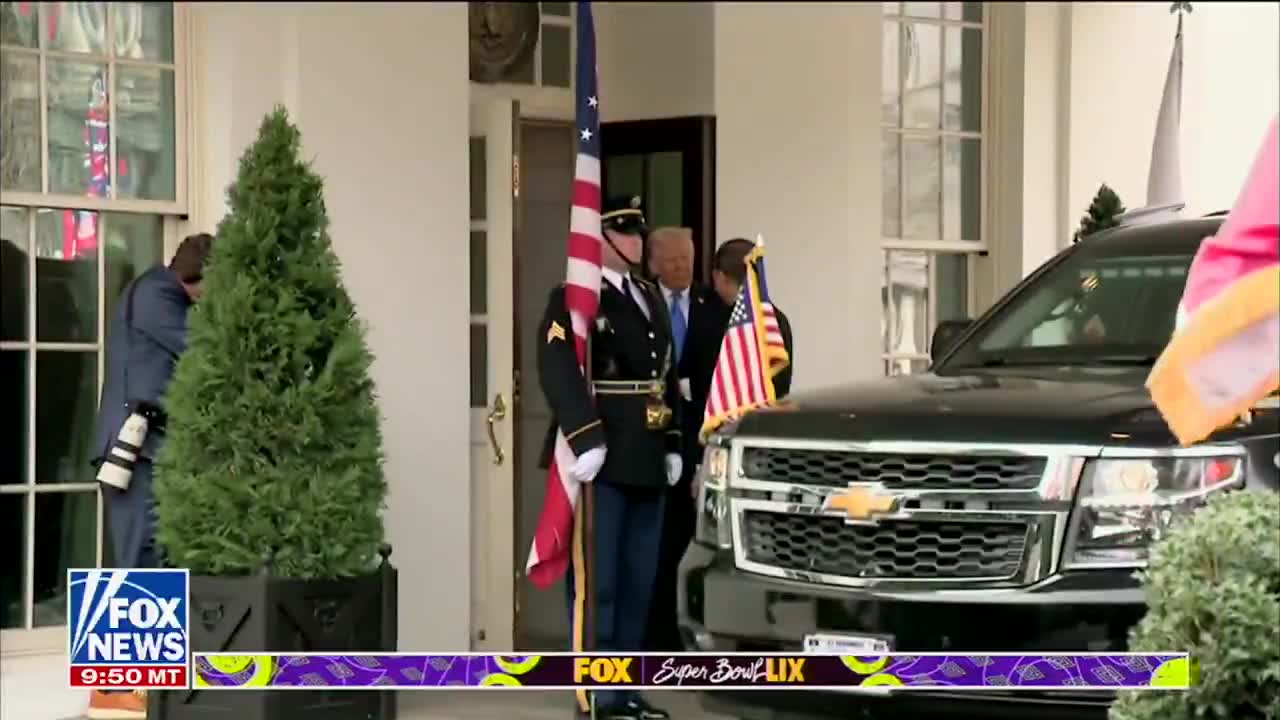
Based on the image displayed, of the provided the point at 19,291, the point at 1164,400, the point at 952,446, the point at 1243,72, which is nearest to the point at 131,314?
the point at 19,291

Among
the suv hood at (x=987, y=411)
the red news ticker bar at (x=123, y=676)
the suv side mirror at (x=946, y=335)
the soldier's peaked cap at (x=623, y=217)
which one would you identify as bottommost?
the red news ticker bar at (x=123, y=676)

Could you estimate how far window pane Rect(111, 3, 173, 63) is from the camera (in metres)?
8.62

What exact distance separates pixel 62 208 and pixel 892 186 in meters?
4.88

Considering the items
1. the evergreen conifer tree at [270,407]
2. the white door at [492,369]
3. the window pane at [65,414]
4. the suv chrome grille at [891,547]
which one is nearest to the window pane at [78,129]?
the window pane at [65,414]

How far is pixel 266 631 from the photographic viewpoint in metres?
6.93

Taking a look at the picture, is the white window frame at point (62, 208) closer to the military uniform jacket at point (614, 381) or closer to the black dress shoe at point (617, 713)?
the military uniform jacket at point (614, 381)

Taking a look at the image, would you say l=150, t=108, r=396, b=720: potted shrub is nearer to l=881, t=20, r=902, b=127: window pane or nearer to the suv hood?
the suv hood

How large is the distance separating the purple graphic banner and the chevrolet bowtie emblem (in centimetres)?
42

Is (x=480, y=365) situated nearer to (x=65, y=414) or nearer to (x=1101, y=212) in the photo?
(x=65, y=414)

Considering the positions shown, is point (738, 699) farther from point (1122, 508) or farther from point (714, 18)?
point (714, 18)

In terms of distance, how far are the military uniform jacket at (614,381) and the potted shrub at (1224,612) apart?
406 cm

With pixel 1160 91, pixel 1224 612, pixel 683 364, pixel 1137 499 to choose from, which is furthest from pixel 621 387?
pixel 1160 91

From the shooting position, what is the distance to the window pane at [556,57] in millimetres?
9984

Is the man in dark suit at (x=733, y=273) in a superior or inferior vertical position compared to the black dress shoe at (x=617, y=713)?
superior
